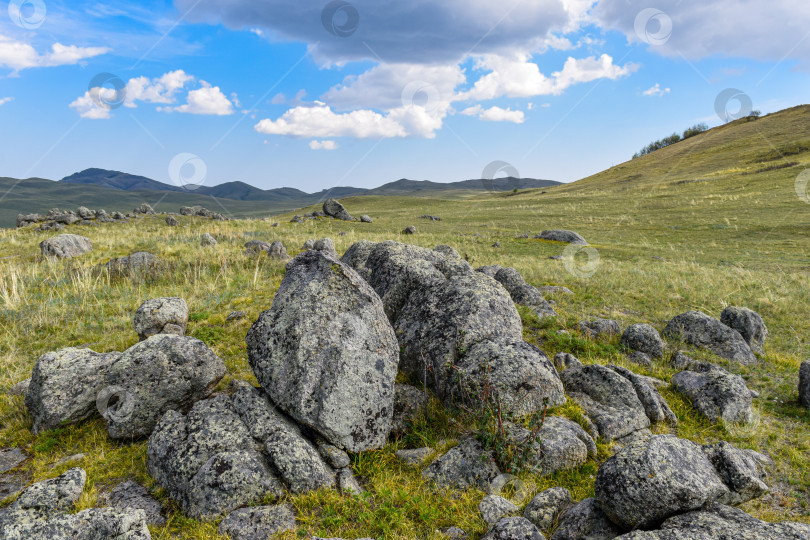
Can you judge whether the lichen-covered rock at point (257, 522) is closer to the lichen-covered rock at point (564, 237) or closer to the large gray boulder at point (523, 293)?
the large gray boulder at point (523, 293)

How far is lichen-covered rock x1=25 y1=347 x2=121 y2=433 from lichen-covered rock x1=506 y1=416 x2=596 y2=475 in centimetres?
823

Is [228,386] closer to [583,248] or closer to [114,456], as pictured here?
[114,456]

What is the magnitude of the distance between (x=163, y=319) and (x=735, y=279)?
87.6ft

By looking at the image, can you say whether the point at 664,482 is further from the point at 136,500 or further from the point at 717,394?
the point at 136,500

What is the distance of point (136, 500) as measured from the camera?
6.68 meters

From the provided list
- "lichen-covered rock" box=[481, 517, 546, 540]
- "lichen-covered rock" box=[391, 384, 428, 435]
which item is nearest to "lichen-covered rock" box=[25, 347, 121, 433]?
"lichen-covered rock" box=[391, 384, 428, 435]


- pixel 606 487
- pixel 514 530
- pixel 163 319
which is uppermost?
pixel 163 319

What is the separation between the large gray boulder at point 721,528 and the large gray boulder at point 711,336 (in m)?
9.11

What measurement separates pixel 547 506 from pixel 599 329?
28.7 feet

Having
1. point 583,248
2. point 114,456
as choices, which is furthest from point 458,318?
point 583,248

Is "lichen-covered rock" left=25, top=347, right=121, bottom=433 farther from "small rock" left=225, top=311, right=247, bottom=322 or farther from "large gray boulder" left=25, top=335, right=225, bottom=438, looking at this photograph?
"small rock" left=225, top=311, right=247, bottom=322

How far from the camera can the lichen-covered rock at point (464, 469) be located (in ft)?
23.1

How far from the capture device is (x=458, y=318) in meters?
9.69

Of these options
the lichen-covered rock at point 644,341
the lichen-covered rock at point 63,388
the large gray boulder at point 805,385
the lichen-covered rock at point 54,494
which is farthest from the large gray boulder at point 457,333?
the lichen-covered rock at point 63,388
